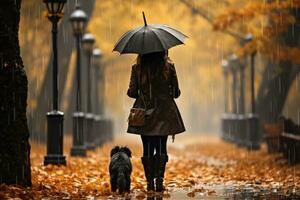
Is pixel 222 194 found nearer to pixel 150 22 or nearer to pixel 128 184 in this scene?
pixel 128 184

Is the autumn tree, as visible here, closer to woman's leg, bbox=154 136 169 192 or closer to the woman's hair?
the woman's hair

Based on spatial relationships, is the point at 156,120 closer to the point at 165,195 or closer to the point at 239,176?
the point at 165,195

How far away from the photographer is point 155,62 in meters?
10.9

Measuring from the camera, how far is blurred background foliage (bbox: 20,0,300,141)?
2505 cm

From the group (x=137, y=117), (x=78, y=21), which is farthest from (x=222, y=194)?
(x=78, y=21)

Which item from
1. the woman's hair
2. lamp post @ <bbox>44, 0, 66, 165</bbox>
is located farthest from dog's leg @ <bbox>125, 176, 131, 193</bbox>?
lamp post @ <bbox>44, 0, 66, 165</bbox>

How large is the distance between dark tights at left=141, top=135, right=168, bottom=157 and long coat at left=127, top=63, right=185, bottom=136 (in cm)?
20

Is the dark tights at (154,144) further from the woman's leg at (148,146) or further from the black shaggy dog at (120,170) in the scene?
the black shaggy dog at (120,170)

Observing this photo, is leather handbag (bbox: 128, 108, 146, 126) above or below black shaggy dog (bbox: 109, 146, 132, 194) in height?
above

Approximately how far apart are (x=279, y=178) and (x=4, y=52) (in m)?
5.67

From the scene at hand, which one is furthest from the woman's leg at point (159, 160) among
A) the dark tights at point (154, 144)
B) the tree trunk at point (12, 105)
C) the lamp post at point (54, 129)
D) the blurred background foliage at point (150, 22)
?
the blurred background foliage at point (150, 22)

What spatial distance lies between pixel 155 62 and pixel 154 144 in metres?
1.14

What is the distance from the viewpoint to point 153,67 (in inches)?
429

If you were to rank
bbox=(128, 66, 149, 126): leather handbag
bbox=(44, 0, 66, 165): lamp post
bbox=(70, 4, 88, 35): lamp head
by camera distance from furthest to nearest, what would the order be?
bbox=(70, 4, 88, 35): lamp head → bbox=(44, 0, 66, 165): lamp post → bbox=(128, 66, 149, 126): leather handbag
